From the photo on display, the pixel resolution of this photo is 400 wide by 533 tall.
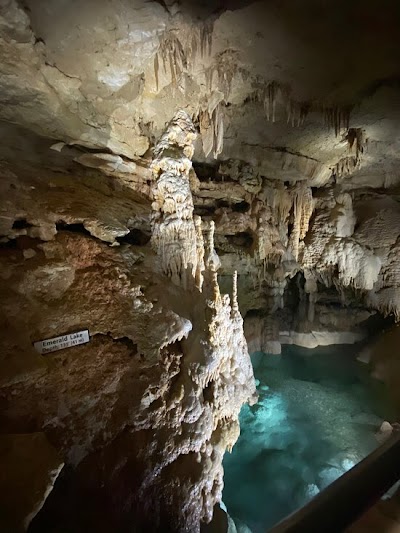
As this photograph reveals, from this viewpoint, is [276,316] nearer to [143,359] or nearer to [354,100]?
[354,100]

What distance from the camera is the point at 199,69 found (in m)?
4.31

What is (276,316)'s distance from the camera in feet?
37.1

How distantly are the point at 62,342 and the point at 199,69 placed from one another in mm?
3937

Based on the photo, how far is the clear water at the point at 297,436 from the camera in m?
5.41

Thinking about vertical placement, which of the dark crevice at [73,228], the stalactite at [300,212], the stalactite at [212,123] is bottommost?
the dark crevice at [73,228]

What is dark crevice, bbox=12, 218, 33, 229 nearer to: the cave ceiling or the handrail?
the cave ceiling

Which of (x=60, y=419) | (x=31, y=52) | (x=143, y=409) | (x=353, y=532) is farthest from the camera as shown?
(x=31, y=52)

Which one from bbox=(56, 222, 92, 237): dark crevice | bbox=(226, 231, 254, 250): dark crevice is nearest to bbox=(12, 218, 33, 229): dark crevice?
bbox=(56, 222, 92, 237): dark crevice

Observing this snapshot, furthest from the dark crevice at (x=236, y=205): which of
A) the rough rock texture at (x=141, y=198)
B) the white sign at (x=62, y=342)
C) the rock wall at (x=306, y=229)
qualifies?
the white sign at (x=62, y=342)

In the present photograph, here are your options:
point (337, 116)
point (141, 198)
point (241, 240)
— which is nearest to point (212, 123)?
point (141, 198)

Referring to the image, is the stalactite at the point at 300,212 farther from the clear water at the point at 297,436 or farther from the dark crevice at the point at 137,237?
the dark crevice at the point at 137,237

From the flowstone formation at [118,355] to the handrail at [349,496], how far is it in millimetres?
1674

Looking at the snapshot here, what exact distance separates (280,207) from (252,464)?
6.34m

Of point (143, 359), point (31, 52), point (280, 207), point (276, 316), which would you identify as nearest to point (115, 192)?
point (31, 52)
